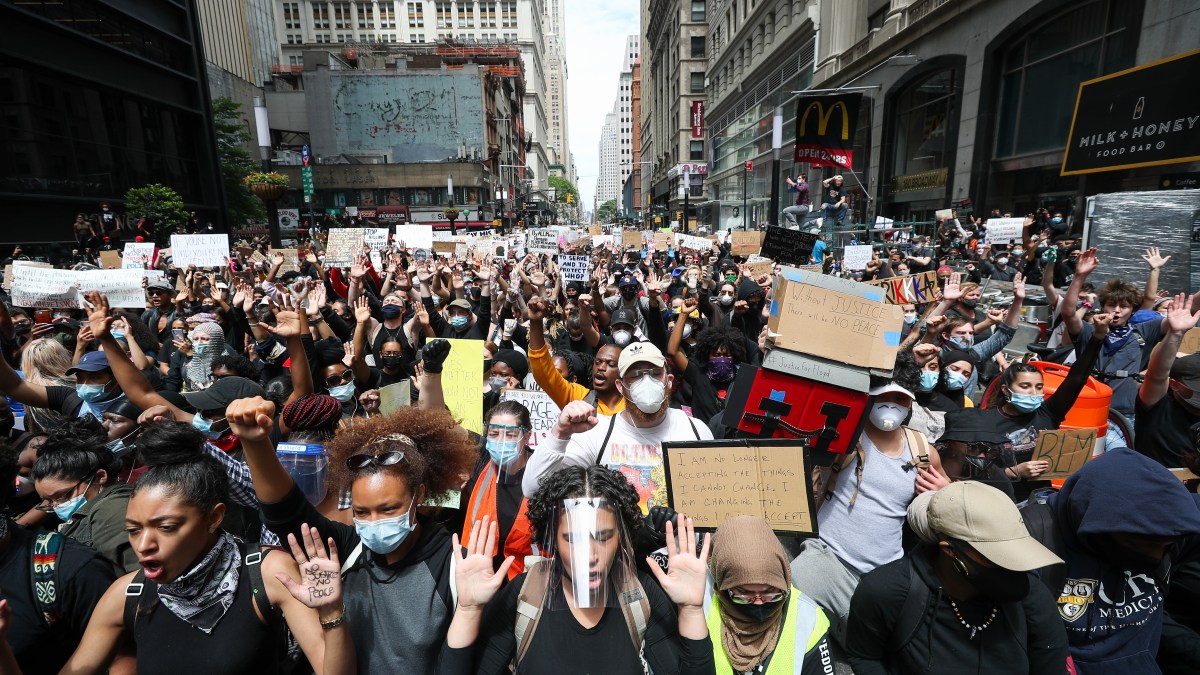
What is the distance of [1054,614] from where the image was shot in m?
2.00

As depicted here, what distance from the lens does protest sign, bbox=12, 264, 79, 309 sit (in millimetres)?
5562

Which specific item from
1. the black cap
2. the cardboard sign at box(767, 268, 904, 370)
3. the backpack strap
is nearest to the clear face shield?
the cardboard sign at box(767, 268, 904, 370)

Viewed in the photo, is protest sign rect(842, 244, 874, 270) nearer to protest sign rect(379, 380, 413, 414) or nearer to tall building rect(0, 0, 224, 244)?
protest sign rect(379, 380, 413, 414)

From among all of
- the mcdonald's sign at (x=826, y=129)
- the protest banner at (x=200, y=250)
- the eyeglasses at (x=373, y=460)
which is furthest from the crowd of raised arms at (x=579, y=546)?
the mcdonald's sign at (x=826, y=129)

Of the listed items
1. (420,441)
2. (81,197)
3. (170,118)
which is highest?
(170,118)

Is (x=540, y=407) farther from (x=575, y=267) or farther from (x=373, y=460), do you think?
(x=575, y=267)

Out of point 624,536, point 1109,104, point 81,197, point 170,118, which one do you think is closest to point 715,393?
point 624,536

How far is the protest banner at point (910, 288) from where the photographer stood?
7.03 metres

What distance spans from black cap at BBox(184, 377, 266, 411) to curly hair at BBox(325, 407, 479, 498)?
1667 mm

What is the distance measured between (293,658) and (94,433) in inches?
70.0

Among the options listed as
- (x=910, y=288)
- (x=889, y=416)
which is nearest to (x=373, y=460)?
(x=889, y=416)

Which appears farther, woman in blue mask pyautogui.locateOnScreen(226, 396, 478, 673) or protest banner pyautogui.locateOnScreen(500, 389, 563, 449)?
protest banner pyautogui.locateOnScreen(500, 389, 563, 449)

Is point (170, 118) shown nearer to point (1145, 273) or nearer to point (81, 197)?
point (81, 197)

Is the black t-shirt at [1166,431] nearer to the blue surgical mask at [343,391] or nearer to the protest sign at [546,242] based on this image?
the blue surgical mask at [343,391]
